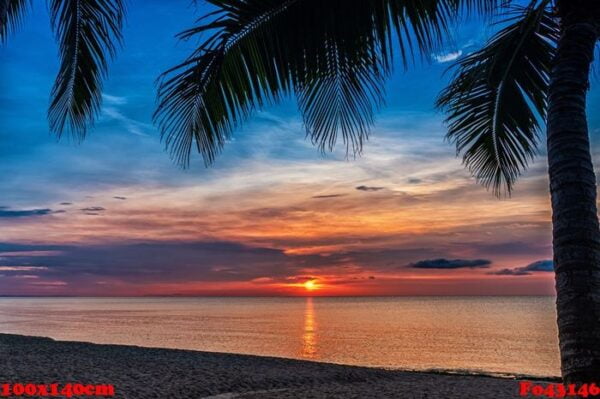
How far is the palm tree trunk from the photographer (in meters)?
3.50

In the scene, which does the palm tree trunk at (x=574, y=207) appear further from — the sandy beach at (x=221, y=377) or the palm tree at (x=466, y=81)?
the sandy beach at (x=221, y=377)

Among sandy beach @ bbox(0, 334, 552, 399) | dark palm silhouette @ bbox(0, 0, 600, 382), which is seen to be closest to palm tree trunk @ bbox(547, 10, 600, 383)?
dark palm silhouette @ bbox(0, 0, 600, 382)

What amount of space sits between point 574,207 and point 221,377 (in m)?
11.4

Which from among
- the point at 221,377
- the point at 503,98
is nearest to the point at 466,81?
the point at 503,98

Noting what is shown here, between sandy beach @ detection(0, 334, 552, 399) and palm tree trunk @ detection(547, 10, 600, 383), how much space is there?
8433mm

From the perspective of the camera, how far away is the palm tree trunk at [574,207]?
11.5 feet

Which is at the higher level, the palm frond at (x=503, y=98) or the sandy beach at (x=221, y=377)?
the palm frond at (x=503, y=98)

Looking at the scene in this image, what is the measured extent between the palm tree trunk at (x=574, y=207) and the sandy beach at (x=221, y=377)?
8.43 m

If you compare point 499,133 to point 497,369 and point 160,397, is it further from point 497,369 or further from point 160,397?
point 497,369

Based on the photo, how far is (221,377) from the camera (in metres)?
13.4

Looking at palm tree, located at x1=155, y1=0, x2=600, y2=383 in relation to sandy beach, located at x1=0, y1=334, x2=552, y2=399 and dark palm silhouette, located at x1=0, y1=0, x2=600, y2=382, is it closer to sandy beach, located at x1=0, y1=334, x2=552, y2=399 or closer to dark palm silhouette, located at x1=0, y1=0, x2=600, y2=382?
dark palm silhouette, located at x1=0, y1=0, x2=600, y2=382

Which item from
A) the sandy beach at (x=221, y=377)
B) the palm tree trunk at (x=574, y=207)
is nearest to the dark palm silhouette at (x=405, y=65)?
the palm tree trunk at (x=574, y=207)

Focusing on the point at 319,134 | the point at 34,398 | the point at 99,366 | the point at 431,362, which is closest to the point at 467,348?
the point at 431,362

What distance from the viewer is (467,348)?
3491cm
